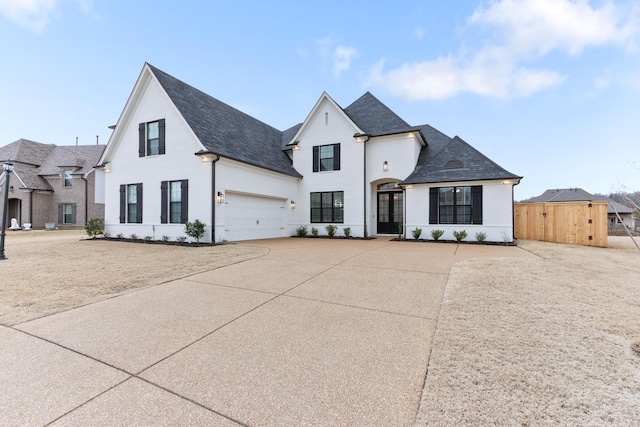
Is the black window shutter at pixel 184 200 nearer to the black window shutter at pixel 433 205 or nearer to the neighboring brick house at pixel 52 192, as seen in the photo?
the black window shutter at pixel 433 205

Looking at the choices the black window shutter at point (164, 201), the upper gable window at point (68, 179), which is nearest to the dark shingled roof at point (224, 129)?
the black window shutter at point (164, 201)

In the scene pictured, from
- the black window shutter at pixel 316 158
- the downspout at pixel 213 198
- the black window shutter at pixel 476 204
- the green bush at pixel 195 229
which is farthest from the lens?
the black window shutter at pixel 316 158

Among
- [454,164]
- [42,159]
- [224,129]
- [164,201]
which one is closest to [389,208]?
[454,164]

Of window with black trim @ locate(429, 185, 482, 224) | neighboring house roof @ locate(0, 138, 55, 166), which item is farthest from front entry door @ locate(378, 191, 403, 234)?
neighboring house roof @ locate(0, 138, 55, 166)

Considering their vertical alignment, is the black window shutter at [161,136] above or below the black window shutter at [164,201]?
above

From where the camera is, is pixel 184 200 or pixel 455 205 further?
pixel 455 205

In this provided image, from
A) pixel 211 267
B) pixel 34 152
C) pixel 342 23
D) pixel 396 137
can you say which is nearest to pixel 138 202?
pixel 211 267

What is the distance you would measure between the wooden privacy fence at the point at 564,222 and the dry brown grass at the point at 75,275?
12948mm

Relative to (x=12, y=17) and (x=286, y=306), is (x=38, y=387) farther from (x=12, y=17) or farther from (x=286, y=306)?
(x=12, y=17)

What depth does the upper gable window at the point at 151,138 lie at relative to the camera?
12.0 m

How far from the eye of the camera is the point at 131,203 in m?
12.9

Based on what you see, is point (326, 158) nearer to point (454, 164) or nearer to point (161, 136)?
point (454, 164)

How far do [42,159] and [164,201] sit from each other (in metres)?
23.9

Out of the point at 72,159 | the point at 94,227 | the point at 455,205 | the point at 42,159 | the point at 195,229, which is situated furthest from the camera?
the point at 42,159
